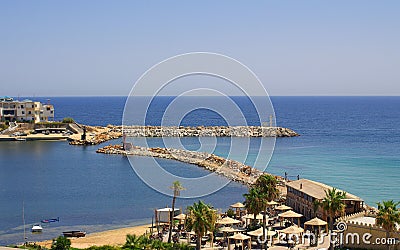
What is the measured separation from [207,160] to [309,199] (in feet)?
109

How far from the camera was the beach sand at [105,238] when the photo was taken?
111 feet

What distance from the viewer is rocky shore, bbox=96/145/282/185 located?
58688 millimetres

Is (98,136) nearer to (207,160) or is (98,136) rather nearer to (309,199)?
(207,160)

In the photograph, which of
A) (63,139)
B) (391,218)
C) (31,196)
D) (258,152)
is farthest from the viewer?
(63,139)

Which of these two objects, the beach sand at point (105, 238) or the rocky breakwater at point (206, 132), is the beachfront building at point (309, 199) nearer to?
the beach sand at point (105, 238)

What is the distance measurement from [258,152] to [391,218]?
57891mm

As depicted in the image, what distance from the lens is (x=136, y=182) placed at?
5666 centimetres

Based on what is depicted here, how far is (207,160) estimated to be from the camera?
70.0 meters

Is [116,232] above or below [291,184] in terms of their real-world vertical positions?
below

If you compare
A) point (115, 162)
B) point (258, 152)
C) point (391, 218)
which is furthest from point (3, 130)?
point (391, 218)

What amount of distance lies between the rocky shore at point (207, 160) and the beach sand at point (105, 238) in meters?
19.5

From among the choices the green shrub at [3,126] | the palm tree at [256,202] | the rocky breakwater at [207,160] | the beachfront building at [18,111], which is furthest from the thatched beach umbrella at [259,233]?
the beachfront building at [18,111]

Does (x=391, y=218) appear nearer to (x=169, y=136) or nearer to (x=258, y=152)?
(x=258, y=152)

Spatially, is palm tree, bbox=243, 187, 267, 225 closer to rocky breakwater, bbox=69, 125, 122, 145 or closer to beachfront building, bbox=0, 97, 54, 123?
rocky breakwater, bbox=69, 125, 122, 145
